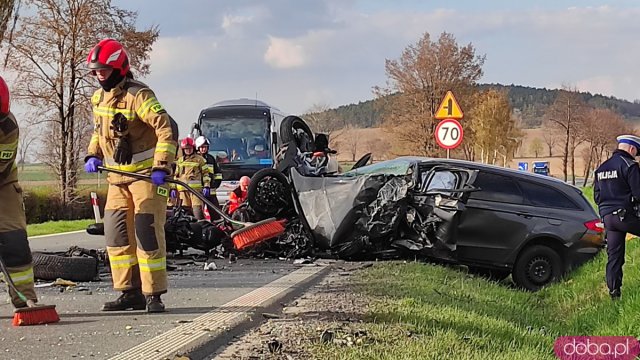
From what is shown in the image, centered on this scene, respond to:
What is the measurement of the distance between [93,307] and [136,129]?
1444mm

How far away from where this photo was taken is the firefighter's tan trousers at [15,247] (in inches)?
217

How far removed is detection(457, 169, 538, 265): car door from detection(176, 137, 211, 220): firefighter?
5322mm

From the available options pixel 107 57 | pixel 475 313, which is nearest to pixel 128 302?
pixel 107 57

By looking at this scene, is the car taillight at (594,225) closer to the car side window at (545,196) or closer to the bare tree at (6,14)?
the car side window at (545,196)

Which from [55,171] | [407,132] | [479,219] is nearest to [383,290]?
[479,219]

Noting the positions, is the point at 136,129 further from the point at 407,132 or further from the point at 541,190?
the point at 407,132

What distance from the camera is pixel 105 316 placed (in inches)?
220

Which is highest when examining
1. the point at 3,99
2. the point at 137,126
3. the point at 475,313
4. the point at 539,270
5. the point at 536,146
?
the point at 536,146

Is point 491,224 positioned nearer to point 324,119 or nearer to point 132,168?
point 132,168

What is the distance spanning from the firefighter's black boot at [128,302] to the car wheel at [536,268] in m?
5.42

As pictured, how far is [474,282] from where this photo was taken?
29.2ft

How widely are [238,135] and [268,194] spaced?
32.8ft

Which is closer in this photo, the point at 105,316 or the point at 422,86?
the point at 105,316

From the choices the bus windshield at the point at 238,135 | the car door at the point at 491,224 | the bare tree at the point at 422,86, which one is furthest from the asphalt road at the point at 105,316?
the bare tree at the point at 422,86
